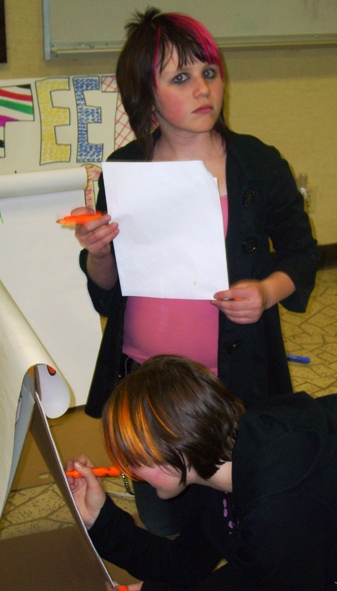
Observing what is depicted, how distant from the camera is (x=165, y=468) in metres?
0.98

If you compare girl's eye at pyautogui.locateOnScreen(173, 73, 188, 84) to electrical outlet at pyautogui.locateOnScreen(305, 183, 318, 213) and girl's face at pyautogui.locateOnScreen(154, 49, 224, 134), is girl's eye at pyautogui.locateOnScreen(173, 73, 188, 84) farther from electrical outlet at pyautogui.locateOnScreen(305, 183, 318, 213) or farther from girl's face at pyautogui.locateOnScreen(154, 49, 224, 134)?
electrical outlet at pyautogui.locateOnScreen(305, 183, 318, 213)

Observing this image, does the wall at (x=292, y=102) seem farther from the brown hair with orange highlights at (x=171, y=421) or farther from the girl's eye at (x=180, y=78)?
the brown hair with orange highlights at (x=171, y=421)

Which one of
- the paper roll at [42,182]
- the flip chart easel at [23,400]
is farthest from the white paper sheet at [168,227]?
the paper roll at [42,182]

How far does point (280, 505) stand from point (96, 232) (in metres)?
0.50

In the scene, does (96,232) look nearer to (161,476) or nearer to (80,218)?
(80,218)

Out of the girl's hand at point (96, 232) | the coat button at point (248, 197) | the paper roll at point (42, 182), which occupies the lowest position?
the paper roll at point (42, 182)

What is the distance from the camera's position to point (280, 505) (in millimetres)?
908

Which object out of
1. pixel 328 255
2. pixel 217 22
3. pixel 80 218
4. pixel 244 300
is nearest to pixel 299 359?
pixel 328 255

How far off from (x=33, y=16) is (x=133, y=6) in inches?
14.5

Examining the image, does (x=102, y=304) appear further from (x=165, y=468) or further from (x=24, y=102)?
(x=24, y=102)

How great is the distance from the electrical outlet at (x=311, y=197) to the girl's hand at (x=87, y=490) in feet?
8.06

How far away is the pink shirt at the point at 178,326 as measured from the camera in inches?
48.1

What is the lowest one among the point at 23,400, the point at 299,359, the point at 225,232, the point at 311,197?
the point at 299,359

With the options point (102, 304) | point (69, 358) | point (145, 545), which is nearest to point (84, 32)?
point (69, 358)
